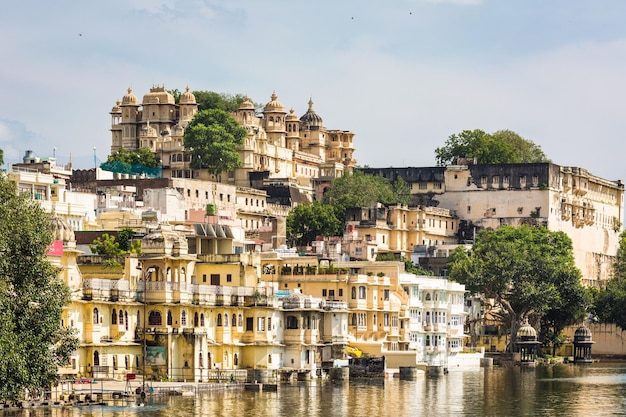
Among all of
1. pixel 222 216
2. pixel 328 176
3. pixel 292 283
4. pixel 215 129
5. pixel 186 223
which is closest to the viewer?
pixel 292 283

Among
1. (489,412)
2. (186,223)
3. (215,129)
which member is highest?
(215,129)

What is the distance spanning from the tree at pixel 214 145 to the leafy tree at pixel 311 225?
12737 mm

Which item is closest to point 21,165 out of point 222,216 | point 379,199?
point 222,216

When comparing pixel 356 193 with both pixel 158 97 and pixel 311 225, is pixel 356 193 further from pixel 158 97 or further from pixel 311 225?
pixel 158 97

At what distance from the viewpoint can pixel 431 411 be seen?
71.6 metres

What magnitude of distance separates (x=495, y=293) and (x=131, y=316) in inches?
1988

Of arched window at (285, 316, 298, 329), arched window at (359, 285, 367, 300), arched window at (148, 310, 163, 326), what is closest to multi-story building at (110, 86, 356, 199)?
arched window at (359, 285, 367, 300)

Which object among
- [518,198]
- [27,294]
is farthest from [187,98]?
[27,294]

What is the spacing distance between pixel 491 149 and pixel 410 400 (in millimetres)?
91938

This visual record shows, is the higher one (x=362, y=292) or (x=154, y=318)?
(x=362, y=292)

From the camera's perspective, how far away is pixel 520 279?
402 ft

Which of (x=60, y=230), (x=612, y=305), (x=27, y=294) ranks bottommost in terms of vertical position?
(x=612, y=305)

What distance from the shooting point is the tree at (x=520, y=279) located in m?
122

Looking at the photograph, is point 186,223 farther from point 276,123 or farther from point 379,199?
point 276,123
